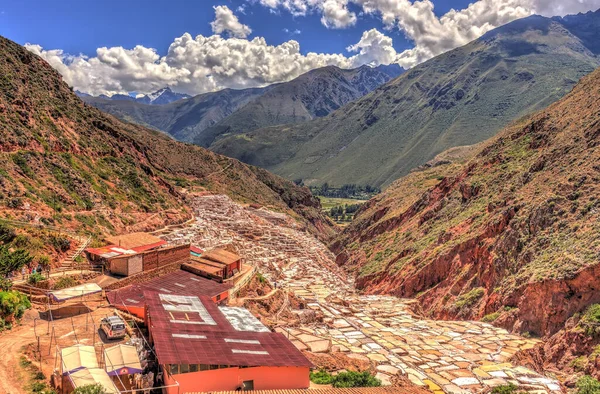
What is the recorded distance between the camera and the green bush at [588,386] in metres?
15.5

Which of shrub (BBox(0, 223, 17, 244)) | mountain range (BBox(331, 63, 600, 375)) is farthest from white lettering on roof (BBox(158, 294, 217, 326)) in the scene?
mountain range (BBox(331, 63, 600, 375))

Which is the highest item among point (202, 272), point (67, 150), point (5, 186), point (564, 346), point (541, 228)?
point (67, 150)

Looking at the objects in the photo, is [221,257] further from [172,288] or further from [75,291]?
[75,291]

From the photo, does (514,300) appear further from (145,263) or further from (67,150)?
(67,150)

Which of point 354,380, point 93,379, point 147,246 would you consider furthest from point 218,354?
point 147,246

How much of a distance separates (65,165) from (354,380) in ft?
113

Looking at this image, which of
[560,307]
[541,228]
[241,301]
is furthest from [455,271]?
[241,301]

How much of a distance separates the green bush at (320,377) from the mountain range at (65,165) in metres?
22.4

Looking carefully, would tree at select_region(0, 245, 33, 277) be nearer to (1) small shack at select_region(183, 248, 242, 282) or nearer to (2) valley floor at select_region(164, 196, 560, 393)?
(1) small shack at select_region(183, 248, 242, 282)

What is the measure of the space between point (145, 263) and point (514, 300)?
22938mm

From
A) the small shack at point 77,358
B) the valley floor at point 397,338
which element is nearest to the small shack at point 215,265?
the valley floor at point 397,338

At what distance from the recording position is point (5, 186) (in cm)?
3053

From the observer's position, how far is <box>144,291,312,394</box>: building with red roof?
49.7 ft

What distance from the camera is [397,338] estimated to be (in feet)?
79.2
